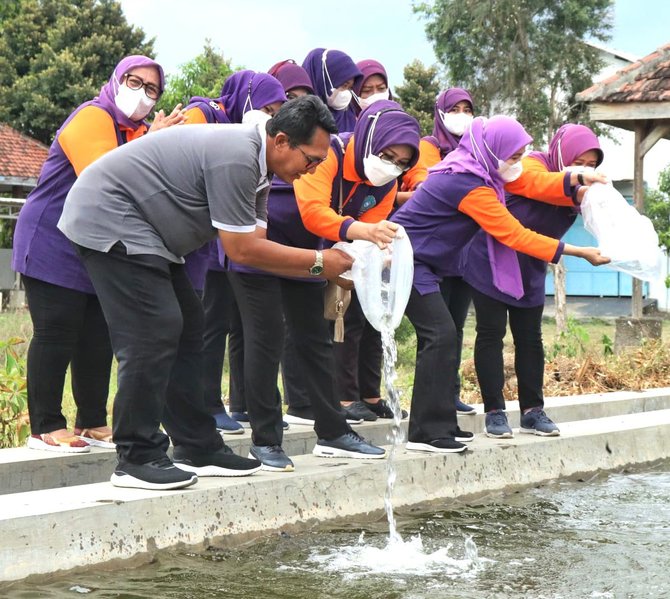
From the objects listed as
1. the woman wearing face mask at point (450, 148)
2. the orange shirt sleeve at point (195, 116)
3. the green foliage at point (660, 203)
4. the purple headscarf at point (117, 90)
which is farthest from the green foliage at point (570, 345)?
the green foliage at point (660, 203)

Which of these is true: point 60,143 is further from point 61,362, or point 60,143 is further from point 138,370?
point 138,370

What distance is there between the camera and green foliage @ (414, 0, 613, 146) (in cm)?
2328

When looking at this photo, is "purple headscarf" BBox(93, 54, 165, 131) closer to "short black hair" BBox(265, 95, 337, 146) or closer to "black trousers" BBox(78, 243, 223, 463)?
"black trousers" BBox(78, 243, 223, 463)

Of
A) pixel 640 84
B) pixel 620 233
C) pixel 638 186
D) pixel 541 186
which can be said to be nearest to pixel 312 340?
pixel 541 186

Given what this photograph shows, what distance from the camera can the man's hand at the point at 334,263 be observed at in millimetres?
4867

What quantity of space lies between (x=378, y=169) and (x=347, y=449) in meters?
1.44

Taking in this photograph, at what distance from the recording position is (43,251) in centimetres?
534

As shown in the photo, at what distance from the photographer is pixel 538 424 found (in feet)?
22.1

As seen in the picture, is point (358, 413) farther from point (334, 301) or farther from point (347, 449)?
point (334, 301)

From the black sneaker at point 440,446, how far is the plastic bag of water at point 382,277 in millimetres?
816

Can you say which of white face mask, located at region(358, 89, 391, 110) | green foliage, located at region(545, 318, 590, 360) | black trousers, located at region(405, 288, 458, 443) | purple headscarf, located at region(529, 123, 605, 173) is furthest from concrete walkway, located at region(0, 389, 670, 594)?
green foliage, located at region(545, 318, 590, 360)

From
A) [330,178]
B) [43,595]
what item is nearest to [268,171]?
[330,178]

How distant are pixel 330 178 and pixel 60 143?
1.31 meters

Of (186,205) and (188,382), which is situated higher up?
(186,205)
